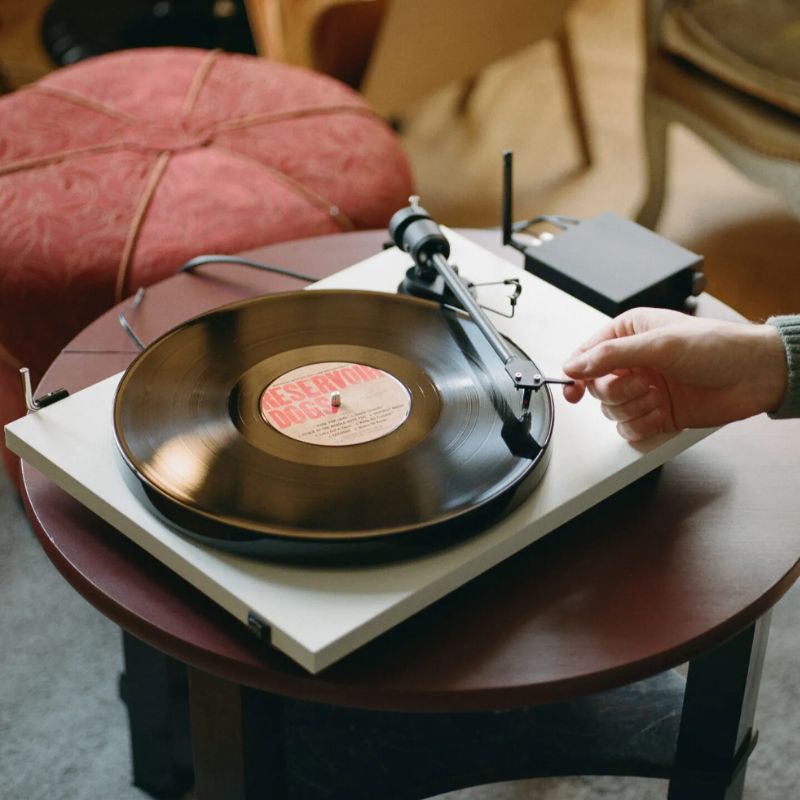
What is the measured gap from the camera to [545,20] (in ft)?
6.47

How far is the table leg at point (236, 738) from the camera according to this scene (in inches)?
26.9

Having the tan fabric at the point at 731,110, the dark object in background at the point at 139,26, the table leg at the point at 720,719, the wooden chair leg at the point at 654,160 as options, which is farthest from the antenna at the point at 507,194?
the dark object in background at the point at 139,26

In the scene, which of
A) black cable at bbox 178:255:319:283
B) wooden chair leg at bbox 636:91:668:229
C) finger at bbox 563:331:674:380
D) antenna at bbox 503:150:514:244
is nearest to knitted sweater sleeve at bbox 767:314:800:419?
finger at bbox 563:331:674:380

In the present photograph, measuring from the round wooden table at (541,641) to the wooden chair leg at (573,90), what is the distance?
4.54 feet

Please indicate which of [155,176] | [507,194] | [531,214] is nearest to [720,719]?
[507,194]

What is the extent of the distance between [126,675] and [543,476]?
51 cm

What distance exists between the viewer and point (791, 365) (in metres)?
0.80

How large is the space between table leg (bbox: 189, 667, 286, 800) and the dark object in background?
4.77 ft

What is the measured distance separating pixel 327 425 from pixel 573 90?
1583mm

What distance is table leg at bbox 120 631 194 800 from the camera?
3.26 feet

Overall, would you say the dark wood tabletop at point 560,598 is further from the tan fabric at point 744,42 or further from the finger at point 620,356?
the tan fabric at point 744,42

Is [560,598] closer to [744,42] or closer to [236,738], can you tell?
[236,738]

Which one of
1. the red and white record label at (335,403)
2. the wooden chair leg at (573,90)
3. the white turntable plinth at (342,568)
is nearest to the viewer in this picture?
the white turntable plinth at (342,568)

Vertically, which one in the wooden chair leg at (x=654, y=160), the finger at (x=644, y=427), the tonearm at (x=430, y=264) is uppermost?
the tonearm at (x=430, y=264)
